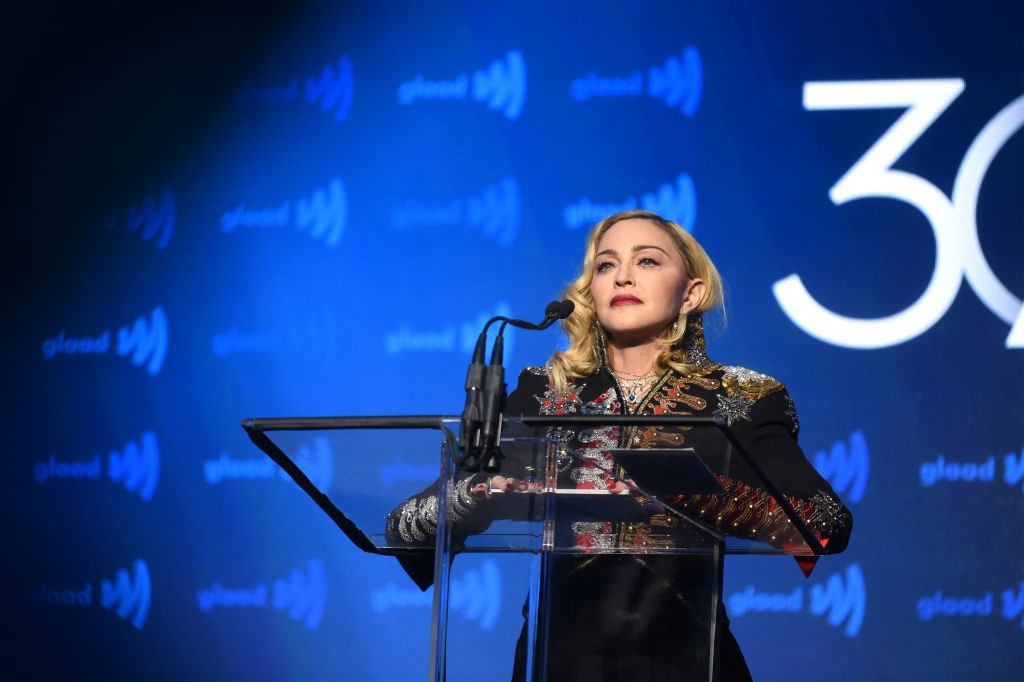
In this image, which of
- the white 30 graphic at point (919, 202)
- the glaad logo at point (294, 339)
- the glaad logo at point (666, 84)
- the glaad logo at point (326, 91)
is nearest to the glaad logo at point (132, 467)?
the glaad logo at point (294, 339)

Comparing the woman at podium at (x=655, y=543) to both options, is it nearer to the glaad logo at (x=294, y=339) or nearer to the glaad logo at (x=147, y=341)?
the glaad logo at (x=294, y=339)

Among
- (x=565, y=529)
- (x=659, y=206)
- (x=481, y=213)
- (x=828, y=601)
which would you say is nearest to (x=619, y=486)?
(x=565, y=529)

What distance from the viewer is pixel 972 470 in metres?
3.02

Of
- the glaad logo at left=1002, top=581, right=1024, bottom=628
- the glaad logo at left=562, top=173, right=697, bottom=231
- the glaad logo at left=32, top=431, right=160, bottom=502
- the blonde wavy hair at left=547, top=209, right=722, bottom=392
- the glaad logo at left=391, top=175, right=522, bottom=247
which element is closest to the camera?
the blonde wavy hair at left=547, top=209, right=722, bottom=392

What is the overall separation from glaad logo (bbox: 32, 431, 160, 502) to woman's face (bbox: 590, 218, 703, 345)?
1.90m

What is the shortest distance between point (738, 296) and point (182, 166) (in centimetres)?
189

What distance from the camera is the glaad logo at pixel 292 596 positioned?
3283 millimetres

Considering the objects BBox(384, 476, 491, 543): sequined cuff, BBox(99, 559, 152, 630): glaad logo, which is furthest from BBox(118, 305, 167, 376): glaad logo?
BBox(384, 476, 491, 543): sequined cuff

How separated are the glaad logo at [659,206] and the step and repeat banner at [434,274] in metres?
0.01

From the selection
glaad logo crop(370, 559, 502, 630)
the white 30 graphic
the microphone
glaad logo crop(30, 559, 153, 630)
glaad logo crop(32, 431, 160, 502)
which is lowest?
glaad logo crop(30, 559, 153, 630)

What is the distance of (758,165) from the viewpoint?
10.6 feet

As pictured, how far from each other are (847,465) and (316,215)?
183 centimetres

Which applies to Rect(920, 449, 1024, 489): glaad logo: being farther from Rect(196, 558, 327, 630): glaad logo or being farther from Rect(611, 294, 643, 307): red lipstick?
Rect(196, 558, 327, 630): glaad logo

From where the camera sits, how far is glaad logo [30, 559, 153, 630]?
3.42 meters
